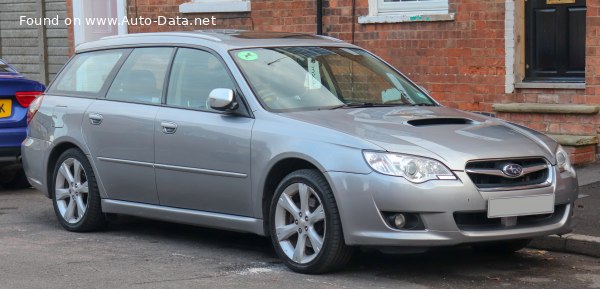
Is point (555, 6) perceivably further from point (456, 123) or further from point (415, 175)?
point (415, 175)

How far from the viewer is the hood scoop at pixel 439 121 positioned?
7211mm

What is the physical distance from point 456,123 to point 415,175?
0.91m

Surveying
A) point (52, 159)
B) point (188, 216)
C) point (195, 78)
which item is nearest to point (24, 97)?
point (52, 159)

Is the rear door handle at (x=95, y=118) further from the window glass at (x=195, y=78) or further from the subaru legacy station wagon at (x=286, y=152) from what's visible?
the window glass at (x=195, y=78)

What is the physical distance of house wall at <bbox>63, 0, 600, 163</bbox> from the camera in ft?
37.8

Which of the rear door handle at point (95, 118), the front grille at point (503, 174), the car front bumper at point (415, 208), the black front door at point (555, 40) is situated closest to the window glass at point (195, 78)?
the rear door handle at point (95, 118)

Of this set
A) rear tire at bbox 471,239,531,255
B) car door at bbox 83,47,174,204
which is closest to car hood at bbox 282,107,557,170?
rear tire at bbox 471,239,531,255

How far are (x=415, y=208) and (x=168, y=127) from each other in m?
2.15

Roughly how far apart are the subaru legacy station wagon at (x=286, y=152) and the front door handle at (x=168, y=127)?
18 millimetres

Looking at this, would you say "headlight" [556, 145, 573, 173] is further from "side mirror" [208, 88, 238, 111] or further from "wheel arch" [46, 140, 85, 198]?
"wheel arch" [46, 140, 85, 198]

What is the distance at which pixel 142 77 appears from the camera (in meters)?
8.48

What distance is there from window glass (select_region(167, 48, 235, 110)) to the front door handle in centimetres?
17

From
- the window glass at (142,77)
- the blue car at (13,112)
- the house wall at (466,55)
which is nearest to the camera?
the window glass at (142,77)

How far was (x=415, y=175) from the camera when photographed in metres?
6.56
